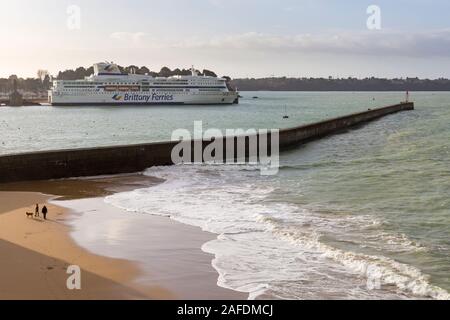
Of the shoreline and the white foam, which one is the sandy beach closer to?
the shoreline

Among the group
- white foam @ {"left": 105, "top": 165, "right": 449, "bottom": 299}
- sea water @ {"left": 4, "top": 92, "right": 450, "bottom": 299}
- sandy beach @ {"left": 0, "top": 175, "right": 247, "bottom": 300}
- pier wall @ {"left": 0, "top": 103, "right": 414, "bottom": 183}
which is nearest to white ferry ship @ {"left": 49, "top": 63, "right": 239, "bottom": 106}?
pier wall @ {"left": 0, "top": 103, "right": 414, "bottom": 183}

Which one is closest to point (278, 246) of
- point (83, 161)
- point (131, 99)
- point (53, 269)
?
point (53, 269)

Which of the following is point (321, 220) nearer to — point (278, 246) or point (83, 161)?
point (278, 246)

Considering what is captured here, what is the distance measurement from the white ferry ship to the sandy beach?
96.5m

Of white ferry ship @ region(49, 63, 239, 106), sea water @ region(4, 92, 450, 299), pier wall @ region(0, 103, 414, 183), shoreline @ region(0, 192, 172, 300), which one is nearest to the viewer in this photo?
shoreline @ region(0, 192, 172, 300)

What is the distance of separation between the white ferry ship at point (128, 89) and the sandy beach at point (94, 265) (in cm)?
9645

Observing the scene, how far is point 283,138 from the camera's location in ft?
122

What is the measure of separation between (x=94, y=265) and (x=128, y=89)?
102628 mm

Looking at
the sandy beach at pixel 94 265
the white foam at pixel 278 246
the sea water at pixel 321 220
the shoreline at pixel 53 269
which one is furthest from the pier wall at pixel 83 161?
the shoreline at pixel 53 269

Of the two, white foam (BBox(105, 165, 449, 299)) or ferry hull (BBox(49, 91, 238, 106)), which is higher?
ferry hull (BBox(49, 91, 238, 106))

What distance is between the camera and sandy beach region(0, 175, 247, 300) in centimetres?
963
